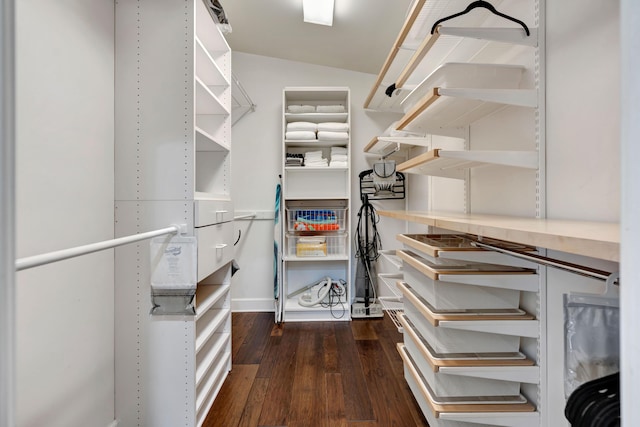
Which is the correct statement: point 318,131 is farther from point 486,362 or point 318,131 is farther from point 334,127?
point 486,362

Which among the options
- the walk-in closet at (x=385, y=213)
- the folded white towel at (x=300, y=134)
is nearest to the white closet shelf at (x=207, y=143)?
the walk-in closet at (x=385, y=213)

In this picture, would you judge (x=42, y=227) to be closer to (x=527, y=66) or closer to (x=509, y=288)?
(x=509, y=288)

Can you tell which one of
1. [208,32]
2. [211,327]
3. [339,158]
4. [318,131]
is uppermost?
[208,32]

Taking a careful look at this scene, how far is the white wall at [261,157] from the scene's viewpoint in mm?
2764

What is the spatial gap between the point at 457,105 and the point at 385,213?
2.43 feet

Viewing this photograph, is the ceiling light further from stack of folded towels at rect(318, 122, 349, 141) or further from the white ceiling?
stack of folded towels at rect(318, 122, 349, 141)

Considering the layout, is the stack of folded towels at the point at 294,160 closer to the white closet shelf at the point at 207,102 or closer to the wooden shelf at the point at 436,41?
the white closet shelf at the point at 207,102

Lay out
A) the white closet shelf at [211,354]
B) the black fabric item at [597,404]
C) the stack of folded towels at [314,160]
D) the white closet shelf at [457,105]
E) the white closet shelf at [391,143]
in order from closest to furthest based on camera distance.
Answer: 1. the black fabric item at [597,404]
2. the white closet shelf at [457,105]
3. the white closet shelf at [211,354]
4. the white closet shelf at [391,143]
5. the stack of folded towels at [314,160]

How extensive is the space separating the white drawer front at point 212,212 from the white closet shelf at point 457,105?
3.29ft

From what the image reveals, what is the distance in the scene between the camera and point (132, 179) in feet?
4.02

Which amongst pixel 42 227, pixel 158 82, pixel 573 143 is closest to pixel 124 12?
pixel 158 82

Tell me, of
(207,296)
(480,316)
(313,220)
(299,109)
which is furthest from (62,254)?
(299,109)

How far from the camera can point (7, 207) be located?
0.38 m

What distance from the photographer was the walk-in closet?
1.95 ft
